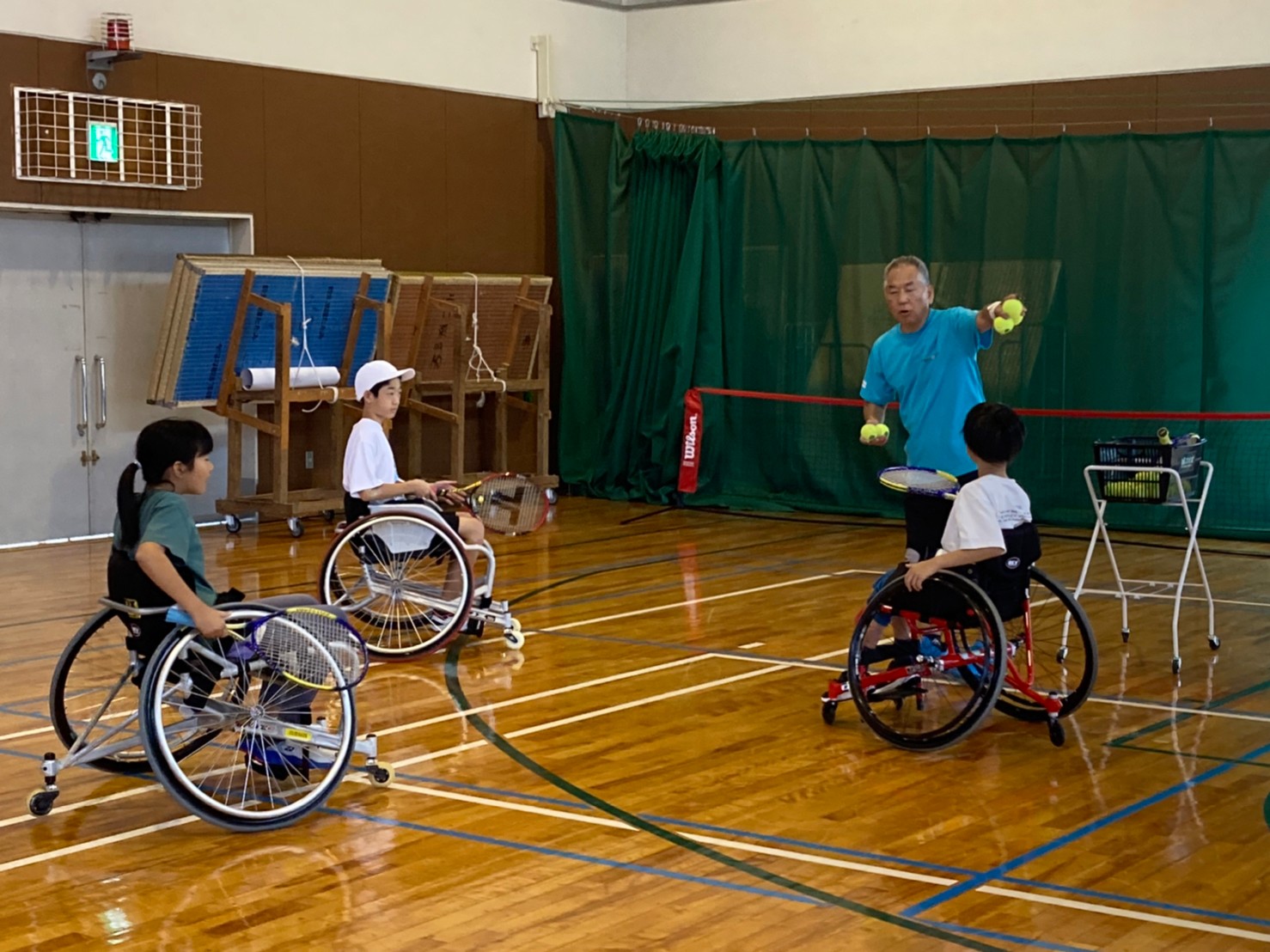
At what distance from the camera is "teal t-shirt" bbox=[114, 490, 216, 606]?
3.84 m

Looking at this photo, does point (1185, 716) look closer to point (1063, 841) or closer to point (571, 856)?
point (1063, 841)

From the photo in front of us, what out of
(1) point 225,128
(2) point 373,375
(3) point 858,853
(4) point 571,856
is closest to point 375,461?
(2) point 373,375

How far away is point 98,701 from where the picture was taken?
16.8 feet

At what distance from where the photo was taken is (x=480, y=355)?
34.4 ft

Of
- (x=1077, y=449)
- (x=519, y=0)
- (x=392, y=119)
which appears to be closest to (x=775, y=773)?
(x=1077, y=449)

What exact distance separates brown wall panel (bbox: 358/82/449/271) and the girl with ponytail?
6.66 m

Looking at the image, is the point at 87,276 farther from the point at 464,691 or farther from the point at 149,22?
the point at 464,691

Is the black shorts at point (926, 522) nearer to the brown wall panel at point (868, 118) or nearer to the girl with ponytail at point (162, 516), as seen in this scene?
the girl with ponytail at point (162, 516)

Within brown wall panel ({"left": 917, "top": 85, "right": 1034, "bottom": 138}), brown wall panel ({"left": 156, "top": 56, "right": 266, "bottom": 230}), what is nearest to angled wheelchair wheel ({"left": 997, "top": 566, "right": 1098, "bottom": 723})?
brown wall panel ({"left": 917, "top": 85, "right": 1034, "bottom": 138})

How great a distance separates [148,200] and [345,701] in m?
6.11

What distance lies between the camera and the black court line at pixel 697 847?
3.19 m

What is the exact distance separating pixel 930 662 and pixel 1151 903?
1360 mm

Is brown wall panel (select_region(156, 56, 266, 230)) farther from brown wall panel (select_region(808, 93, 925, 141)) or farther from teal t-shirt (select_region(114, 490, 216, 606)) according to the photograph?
teal t-shirt (select_region(114, 490, 216, 606))

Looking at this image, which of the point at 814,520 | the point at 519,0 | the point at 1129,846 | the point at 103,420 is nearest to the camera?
the point at 1129,846
